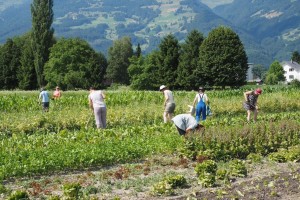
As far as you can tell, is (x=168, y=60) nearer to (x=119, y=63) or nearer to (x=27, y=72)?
(x=27, y=72)

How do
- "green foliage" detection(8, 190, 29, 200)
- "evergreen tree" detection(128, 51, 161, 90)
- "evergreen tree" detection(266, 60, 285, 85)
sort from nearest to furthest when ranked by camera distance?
"green foliage" detection(8, 190, 29, 200) < "evergreen tree" detection(128, 51, 161, 90) < "evergreen tree" detection(266, 60, 285, 85)

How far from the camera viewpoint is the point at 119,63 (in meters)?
115

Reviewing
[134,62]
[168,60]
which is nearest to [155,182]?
[168,60]

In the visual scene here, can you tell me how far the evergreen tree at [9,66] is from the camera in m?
87.4

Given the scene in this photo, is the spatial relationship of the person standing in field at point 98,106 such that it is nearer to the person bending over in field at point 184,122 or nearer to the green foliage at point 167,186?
the person bending over in field at point 184,122

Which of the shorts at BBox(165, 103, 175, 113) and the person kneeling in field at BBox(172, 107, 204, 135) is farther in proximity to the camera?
the shorts at BBox(165, 103, 175, 113)

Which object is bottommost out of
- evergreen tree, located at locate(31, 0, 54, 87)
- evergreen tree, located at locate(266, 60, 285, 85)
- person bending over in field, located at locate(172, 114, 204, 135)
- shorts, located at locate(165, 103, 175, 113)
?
person bending over in field, located at locate(172, 114, 204, 135)

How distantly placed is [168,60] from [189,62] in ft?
11.1

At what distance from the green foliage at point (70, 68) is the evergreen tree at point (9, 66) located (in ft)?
19.2

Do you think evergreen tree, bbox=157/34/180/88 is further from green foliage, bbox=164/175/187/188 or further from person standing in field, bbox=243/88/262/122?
green foliage, bbox=164/175/187/188

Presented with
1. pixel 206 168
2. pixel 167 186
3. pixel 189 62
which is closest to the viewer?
pixel 167 186

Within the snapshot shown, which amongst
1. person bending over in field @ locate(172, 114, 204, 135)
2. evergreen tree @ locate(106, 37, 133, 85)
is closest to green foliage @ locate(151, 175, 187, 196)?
person bending over in field @ locate(172, 114, 204, 135)

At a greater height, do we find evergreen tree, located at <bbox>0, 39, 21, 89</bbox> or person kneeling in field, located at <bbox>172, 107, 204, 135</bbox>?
evergreen tree, located at <bbox>0, 39, 21, 89</bbox>

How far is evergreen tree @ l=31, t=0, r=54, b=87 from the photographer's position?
7769 cm
